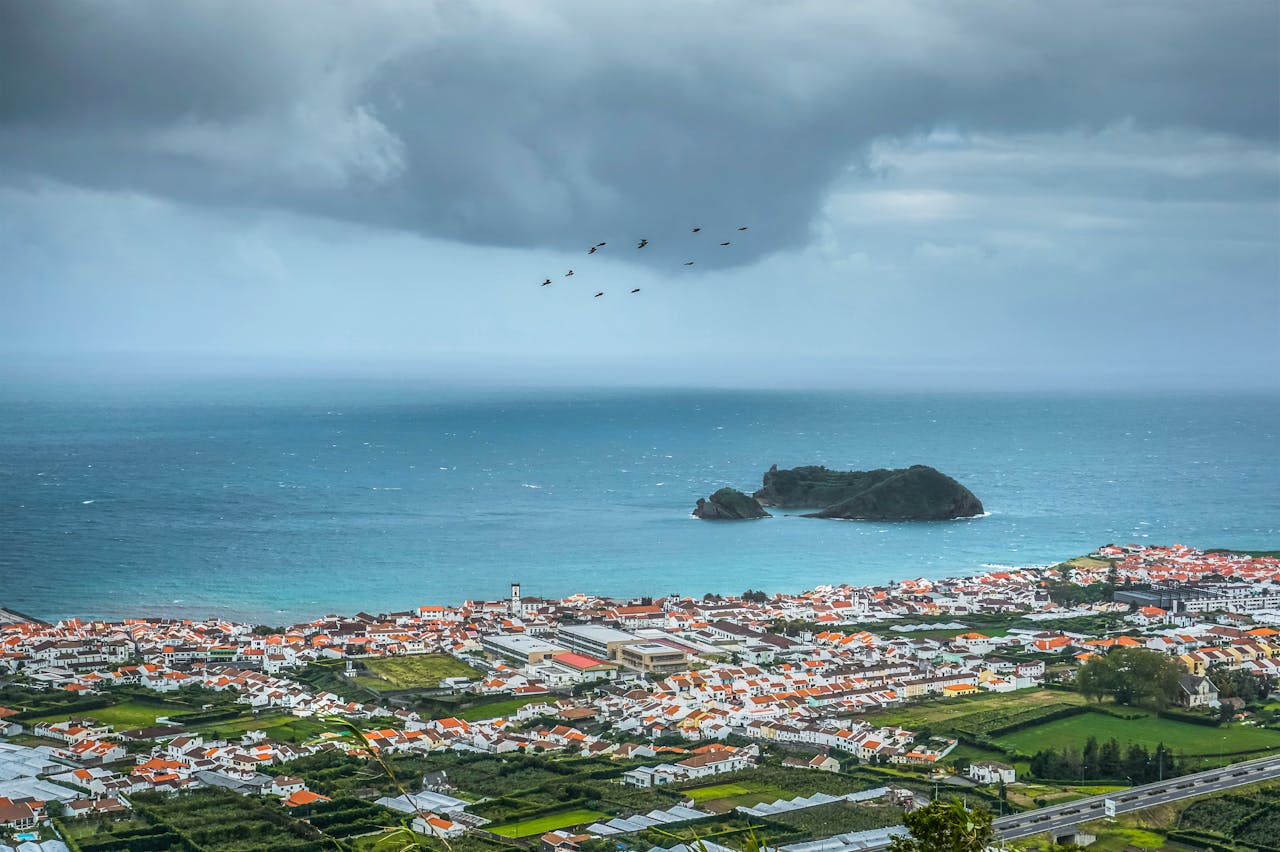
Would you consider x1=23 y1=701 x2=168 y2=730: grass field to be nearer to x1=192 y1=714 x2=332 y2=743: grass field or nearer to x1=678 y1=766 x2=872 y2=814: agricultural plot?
x1=192 y1=714 x2=332 y2=743: grass field

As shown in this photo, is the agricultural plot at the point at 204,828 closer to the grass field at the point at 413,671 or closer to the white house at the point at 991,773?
the grass field at the point at 413,671

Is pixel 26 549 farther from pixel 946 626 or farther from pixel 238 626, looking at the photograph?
pixel 946 626

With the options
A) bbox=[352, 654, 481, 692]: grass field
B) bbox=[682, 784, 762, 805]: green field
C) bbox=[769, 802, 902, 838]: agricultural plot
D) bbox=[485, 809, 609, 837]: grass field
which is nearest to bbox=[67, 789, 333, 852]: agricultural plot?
bbox=[485, 809, 609, 837]: grass field

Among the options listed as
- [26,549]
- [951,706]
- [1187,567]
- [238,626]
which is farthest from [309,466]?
[951,706]

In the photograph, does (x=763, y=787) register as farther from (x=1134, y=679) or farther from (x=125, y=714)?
(x=125, y=714)

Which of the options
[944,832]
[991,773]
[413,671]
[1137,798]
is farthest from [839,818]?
[413,671]

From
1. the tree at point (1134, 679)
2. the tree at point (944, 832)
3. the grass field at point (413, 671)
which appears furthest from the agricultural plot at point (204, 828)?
the tree at point (1134, 679)
